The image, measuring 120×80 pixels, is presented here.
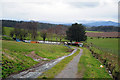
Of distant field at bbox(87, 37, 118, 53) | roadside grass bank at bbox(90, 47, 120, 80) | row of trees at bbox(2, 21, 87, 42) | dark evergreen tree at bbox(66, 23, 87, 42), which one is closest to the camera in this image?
roadside grass bank at bbox(90, 47, 120, 80)

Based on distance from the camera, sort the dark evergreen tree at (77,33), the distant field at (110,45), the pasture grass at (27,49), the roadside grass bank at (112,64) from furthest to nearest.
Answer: the dark evergreen tree at (77,33)
the distant field at (110,45)
the pasture grass at (27,49)
the roadside grass bank at (112,64)

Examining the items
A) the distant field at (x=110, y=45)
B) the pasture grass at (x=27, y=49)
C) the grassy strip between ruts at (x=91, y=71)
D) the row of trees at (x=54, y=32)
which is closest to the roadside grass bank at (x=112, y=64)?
the grassy strip between ruts at (x=91, y=71)

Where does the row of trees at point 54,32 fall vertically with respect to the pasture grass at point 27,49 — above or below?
above

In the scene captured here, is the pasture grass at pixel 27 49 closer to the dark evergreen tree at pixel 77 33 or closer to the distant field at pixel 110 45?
the distant field at pixel 110 45

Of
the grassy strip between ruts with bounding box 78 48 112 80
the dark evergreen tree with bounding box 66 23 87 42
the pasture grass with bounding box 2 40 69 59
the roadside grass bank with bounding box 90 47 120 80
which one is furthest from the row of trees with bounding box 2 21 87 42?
the grassy strip between ruts with bounding box 78 48 112 80

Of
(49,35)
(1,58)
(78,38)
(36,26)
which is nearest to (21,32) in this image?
(36,26)

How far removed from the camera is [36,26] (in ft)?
315

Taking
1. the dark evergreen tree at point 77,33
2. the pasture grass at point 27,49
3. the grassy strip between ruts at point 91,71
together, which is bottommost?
the grassy strip between ruts at point 91,71

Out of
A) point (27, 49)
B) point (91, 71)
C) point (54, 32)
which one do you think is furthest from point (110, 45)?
point (54, 32)

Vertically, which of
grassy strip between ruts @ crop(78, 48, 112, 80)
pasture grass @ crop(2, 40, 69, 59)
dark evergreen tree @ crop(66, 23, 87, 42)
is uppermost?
dark evergreen tree @ crop(66, 23, 87, 42)

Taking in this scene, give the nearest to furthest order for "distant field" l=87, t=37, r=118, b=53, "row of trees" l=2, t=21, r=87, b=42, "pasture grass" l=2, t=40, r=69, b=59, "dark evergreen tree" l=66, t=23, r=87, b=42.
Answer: "pasture grass" l=2, t=40, r=69, b=59 < "distant field" l=87, t=37, r=118, b=53 < "dark evergreen tree" l=66, t=23, r=87, b=42 < "row of trees" l=2, t=21, r=87, b=42

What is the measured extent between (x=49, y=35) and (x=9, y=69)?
3093 inches

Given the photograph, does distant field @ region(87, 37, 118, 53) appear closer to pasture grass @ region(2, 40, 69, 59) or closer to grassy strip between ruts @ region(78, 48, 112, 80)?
grassy strip between ruts @ region(78, 48, 112, 80)

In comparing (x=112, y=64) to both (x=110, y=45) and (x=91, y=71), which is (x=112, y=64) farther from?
(x=110, y=45)
